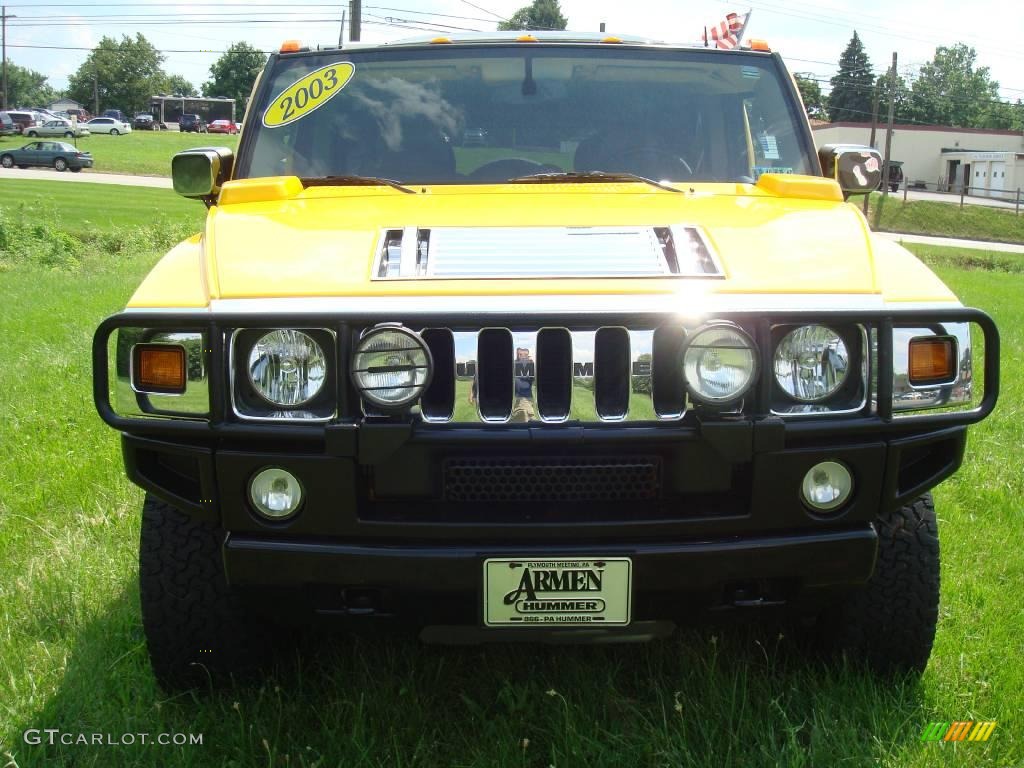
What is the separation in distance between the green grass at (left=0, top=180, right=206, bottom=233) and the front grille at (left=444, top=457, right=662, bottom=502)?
1780 cm

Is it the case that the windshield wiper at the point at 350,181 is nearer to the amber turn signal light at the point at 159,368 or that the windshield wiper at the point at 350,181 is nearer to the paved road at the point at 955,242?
the amber turn signal light at the point at 159,368

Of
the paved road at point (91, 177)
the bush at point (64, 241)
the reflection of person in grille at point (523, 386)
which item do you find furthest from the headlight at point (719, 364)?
the paved road at point (91, 177)

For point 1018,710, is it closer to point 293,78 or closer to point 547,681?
point 547,681

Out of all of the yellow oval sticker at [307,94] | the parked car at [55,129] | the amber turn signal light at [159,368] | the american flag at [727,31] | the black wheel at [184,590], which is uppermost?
the parked car at [55,129]

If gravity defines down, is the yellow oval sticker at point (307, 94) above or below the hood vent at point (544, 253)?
above

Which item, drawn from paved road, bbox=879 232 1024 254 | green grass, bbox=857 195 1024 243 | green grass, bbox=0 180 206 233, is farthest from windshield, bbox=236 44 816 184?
green grass, bbox=857 195 1024 243

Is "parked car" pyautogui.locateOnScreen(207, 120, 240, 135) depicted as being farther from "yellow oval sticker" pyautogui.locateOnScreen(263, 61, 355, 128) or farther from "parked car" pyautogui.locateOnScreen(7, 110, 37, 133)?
"yellow oval sticker" pyautogui.locateOnScreen(263, 61, 355, 128)

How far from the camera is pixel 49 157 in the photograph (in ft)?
138

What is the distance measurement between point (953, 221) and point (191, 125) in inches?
2194

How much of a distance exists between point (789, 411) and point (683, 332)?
32cm

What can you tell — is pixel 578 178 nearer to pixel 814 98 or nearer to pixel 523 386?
pixel 523 386

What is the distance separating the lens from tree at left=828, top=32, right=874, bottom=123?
91.8m

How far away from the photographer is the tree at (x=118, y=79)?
90.5 m

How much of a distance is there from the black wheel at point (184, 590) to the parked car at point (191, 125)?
74.7 metres
